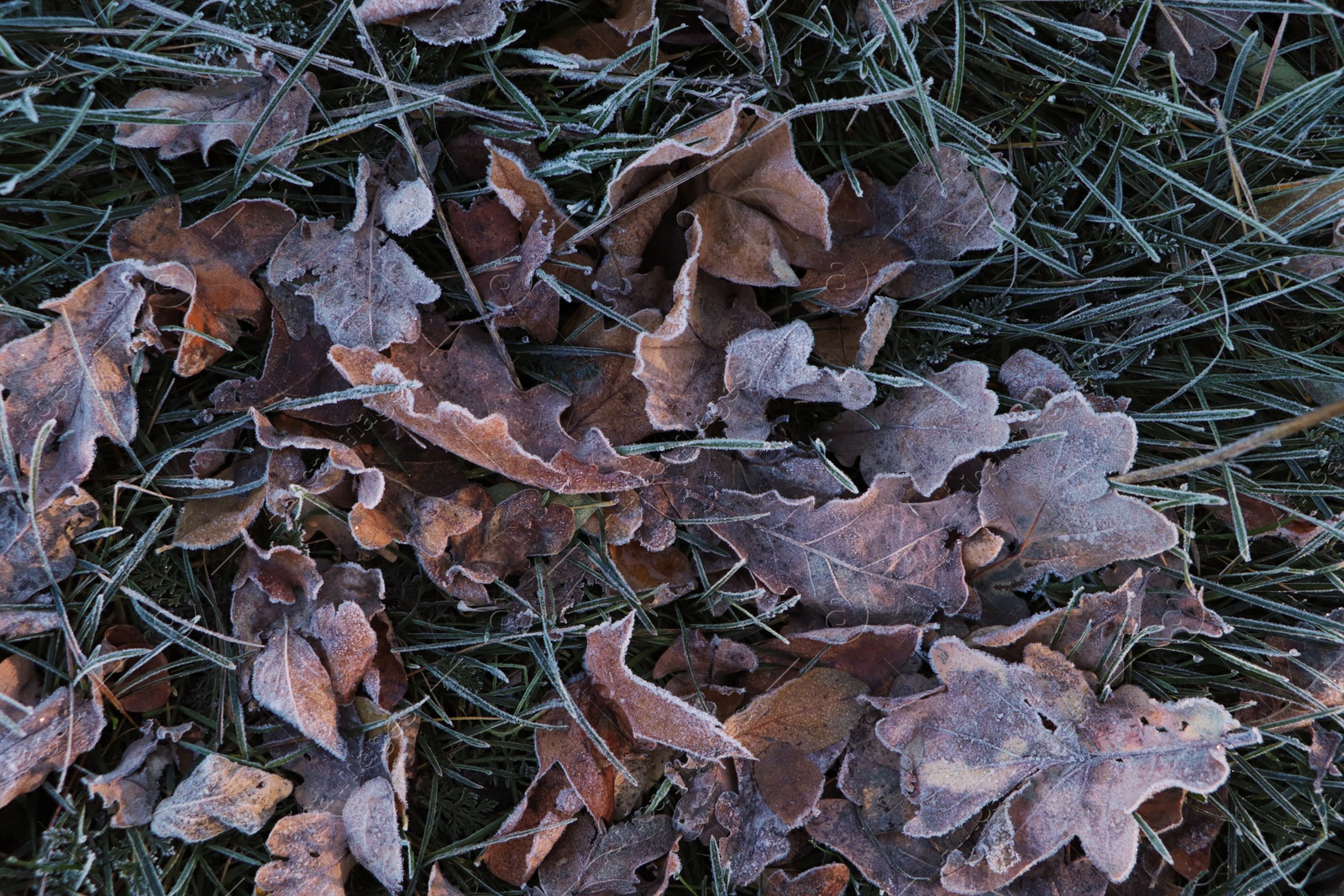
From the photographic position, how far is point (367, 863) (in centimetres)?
240

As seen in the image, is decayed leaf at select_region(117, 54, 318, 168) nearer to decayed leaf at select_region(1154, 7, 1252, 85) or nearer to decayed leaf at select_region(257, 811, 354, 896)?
decayed leaf at select_region(257, 811, 354, 896)

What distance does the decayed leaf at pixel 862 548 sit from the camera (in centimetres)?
251

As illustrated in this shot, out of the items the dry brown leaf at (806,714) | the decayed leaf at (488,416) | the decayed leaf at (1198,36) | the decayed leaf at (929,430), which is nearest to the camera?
the decayed leaf at (488,416)

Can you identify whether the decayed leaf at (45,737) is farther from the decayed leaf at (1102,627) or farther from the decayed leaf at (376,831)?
the decayed leaf at (1102,627)

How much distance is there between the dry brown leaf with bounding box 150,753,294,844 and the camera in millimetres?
2340

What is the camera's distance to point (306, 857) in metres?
2.37

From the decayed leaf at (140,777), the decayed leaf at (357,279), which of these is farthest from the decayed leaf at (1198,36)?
the decayed leaf at (140,777)

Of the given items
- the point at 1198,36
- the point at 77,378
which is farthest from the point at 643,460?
the point at 1198,36

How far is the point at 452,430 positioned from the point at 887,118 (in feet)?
5.33

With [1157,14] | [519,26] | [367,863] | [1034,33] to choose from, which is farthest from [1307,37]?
[367,863]

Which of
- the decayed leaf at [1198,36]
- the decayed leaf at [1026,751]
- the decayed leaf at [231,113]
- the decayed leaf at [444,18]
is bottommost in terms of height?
the decayed leaf at [1026,751]

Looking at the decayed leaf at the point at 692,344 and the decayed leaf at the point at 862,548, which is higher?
the decayed leaf at the point at 692,344

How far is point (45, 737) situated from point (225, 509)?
0.73 metres

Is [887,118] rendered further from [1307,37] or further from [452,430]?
[452,430]
